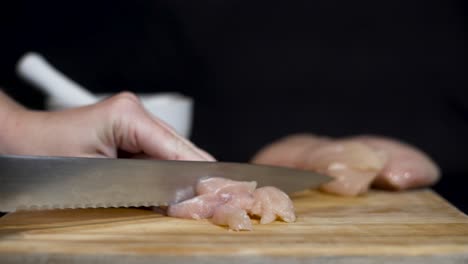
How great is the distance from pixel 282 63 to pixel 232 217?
4.75 ft

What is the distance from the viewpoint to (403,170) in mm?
1999

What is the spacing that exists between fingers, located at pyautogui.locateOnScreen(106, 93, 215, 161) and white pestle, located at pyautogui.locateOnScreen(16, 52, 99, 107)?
564 mm

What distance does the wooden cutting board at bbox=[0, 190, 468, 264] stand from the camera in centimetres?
127

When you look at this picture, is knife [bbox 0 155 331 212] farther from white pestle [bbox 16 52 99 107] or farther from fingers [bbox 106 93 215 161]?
white pestle [bbox 16 52 99 107]

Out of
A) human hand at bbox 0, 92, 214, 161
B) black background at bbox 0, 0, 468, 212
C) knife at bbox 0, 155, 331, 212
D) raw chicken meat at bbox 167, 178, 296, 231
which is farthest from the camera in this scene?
A: black background at bbox 0, 0, 468, 212

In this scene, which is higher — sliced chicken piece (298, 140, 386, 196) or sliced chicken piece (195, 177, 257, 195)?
sliced chicken piece (298, 140, 386, 196)

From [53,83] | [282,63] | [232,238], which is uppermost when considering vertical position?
[282,63]

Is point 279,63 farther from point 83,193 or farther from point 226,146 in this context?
point 83,193

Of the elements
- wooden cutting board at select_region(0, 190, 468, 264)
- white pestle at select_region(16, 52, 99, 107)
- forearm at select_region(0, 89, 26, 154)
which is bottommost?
wooden cutting board at select_region(0, 190, 468, 264)

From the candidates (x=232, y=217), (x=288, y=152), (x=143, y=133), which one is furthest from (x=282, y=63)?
(x=232, y=217)

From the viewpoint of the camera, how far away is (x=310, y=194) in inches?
74.6

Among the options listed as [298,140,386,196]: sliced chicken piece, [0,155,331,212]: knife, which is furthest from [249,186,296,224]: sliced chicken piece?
[298,140,386,196]: sliced chicken piece

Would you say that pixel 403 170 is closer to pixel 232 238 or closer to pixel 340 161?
pixel 340 161

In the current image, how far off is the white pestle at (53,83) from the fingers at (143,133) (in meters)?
0.56
